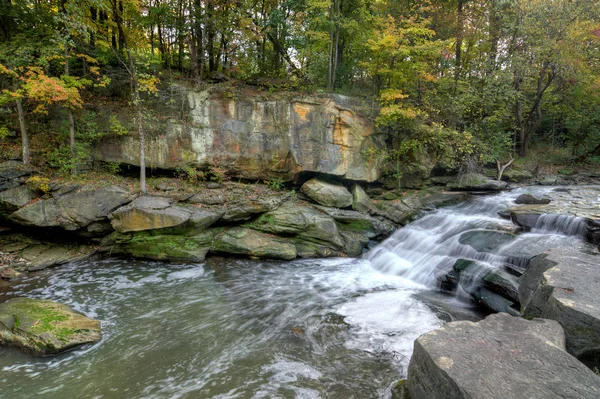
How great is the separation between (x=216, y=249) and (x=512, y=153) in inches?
739

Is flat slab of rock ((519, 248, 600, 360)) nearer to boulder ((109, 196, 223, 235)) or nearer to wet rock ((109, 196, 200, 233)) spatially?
boulder ((109, 196, 223, 235))

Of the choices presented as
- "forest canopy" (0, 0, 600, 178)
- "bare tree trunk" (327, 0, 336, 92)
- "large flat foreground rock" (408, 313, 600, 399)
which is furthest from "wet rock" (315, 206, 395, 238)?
"large flat foreground rock" (408, 313, 600, 399)

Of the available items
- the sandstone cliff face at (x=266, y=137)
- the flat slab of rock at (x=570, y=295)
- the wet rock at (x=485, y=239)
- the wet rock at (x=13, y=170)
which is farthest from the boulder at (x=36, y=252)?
the wet rock at (x=485, y=239)

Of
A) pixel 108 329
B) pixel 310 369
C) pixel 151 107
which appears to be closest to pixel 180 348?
pixel 108 329

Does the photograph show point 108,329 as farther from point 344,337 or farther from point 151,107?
point 151,107

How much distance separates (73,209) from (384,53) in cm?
1308

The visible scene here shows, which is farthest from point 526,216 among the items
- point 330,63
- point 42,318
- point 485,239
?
point 42,318

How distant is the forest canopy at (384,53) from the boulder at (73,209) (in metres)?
2.15

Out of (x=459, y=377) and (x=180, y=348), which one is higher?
(x=459, y=377)

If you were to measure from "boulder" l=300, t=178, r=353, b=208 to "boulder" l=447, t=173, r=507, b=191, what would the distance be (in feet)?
21.0

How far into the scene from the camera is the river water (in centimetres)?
468

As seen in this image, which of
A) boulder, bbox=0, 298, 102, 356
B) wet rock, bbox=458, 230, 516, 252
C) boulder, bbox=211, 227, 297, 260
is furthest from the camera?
boulder, bbox=211, 227, 297, 260

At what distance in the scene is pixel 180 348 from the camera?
556 centimetres

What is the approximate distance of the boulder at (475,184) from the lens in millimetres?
14352
